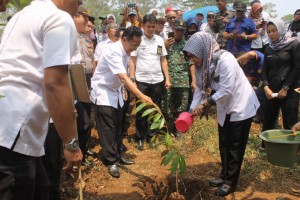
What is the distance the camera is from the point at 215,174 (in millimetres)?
3895

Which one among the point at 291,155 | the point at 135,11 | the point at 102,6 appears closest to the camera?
the point at 291,155

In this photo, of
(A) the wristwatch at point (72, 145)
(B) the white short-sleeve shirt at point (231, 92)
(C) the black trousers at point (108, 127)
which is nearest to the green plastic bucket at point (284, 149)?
(B) the white short-sleeve shirt at point (231, 92)

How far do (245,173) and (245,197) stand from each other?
1.89 ft

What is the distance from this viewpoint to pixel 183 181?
3.52 meters

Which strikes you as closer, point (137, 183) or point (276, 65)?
point (137, 183)

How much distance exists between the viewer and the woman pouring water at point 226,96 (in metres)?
3.04

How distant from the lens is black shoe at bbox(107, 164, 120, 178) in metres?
3.79

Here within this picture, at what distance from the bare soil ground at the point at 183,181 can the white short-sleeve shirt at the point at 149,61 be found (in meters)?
1.20

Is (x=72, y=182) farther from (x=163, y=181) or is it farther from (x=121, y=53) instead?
(x=121, y=53)

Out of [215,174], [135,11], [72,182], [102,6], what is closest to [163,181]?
[215,174]

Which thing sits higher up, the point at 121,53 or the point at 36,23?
the point at 36,23

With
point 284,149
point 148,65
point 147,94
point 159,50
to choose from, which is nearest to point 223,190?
point 284,149

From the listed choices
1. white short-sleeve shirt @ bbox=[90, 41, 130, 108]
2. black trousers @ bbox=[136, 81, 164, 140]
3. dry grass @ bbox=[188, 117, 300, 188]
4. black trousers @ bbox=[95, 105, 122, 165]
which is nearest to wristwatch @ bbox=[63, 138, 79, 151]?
white short-sleeve shirt @ bbox=[90, 41, 130, 108]

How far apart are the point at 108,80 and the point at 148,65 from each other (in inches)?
45.8
